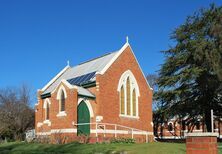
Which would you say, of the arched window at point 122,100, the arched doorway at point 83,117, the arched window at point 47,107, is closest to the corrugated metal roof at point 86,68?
the arched window at point 47,107

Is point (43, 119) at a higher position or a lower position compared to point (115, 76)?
lower

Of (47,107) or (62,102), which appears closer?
(62,102)

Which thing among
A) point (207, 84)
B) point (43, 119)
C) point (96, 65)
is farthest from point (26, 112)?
point (207, 84)

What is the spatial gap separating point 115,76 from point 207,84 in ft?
36.5

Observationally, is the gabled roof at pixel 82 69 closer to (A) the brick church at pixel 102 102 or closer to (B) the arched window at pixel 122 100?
(A) the brick church at pixel 102 102

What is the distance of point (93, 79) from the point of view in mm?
32375

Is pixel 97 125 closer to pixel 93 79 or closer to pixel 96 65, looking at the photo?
pixel 93 79

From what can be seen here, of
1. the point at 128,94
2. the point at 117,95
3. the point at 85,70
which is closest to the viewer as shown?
the point at 117,95

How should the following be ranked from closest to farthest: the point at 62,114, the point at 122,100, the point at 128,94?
the point at 62,114 < the point at 122,100 < the point at 128,94

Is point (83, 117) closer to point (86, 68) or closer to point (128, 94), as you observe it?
point (128, 94)

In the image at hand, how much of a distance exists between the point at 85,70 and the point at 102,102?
20.3 feet

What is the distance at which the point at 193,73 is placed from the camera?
3788 cm

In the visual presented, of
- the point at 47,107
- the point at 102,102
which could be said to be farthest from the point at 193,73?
the point at 47,107

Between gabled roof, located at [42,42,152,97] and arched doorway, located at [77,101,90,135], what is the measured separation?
1170 mm
